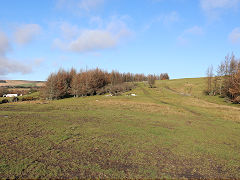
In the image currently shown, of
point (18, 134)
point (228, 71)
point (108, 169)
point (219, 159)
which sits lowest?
point (219, 159)

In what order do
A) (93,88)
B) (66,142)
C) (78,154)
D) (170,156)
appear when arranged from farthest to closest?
(93,88), (66,142), (170,156), (78,154)

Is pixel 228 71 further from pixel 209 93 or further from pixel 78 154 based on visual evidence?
pixel 78 154

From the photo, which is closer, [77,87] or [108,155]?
[108,155]

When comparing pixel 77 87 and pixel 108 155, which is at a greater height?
pixel 77 87

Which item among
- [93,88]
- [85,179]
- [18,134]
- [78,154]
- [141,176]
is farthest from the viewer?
[93,88]

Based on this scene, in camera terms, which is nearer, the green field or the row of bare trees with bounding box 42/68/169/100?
the green field

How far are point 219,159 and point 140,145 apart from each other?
487 centimetres

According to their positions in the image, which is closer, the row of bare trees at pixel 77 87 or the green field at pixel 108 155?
the green field at pixel 108 155

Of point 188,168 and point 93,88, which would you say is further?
point 93,88

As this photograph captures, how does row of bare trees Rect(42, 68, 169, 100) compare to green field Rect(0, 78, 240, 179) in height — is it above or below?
above

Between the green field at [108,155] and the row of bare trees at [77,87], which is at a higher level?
the row of bare trees at [77,87]

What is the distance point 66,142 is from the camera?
37.5ft

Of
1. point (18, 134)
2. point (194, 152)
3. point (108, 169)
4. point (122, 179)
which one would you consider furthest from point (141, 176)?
point (18, 134)

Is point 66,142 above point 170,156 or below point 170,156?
above
